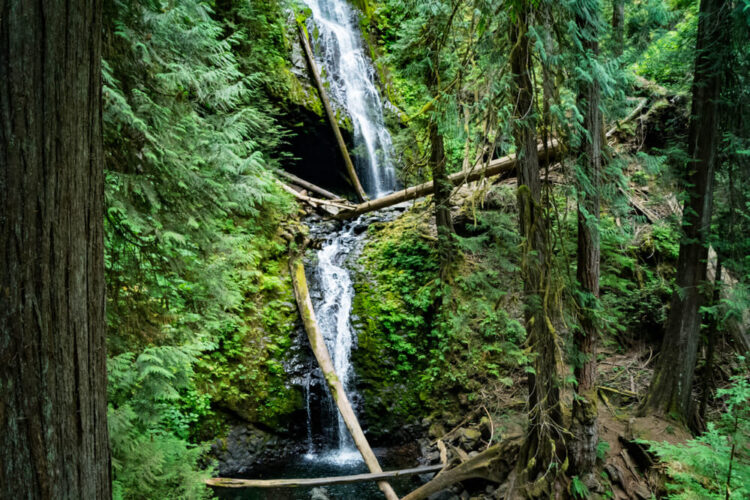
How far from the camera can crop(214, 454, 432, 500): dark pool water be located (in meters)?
5.68

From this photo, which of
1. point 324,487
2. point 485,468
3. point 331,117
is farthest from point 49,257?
point 331,117

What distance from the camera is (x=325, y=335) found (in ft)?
26.3

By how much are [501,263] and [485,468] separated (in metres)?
2.77

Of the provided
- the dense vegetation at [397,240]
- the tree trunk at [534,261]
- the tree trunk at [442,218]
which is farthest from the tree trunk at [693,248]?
the tree trunk at [442,218]

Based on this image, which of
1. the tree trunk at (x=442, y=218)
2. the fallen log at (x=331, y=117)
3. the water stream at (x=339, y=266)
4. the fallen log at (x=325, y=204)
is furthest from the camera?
the fallen log at (x=331, y=117)

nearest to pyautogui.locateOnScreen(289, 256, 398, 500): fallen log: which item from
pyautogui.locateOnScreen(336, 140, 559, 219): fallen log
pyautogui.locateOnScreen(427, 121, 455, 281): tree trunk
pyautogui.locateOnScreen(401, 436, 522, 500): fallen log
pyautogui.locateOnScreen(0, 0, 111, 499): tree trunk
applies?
pyautogui.locateOnScreen(401, 436, 522, 500): fallen log

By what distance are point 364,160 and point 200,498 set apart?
1056cm

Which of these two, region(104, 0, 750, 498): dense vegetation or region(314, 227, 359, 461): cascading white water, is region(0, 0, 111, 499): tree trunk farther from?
region(314, 227, 359, 461): cascading white water

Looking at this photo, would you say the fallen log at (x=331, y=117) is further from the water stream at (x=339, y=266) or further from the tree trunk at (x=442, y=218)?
the tree trunk at (x=442, y=218)

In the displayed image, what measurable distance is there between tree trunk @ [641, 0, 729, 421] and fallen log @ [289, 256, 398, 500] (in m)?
3.84

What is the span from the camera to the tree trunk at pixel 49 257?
118cm

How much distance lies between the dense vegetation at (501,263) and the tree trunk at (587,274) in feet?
0.08

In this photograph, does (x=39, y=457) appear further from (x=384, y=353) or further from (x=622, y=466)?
(x=384, y=353)

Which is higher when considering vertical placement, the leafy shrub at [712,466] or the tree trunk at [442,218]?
the tree trunk at [442,218]
